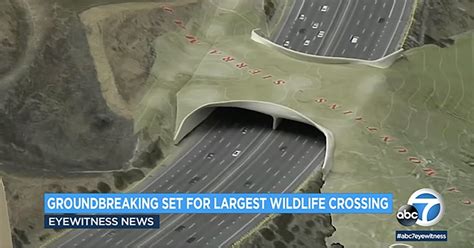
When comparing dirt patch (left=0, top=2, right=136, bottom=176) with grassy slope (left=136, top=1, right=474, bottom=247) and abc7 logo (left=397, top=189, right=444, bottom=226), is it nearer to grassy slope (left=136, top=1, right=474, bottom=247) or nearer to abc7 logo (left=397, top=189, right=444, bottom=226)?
grassy slope (left=136, top=1, right=474, bottom=247)

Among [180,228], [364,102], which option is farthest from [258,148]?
[180,228]

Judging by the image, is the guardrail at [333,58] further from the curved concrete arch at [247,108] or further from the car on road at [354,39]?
the curved concrete arch at [247,108]

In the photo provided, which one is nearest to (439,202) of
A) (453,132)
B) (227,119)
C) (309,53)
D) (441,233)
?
(441,233)

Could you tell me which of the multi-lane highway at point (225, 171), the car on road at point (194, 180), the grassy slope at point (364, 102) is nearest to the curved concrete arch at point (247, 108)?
the grassy slope at point (364, 102)

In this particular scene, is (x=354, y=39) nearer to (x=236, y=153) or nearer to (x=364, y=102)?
(x=364, y=102)

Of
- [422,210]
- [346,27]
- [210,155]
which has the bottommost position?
[210,155]

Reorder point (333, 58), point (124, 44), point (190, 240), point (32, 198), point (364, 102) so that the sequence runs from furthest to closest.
A: 1. point (333, 58)
2. point (124, 44)
3. point (364, 102)
4. point (32, 198)
5. point (190, 240)

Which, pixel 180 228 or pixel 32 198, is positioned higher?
pixel 32 198
